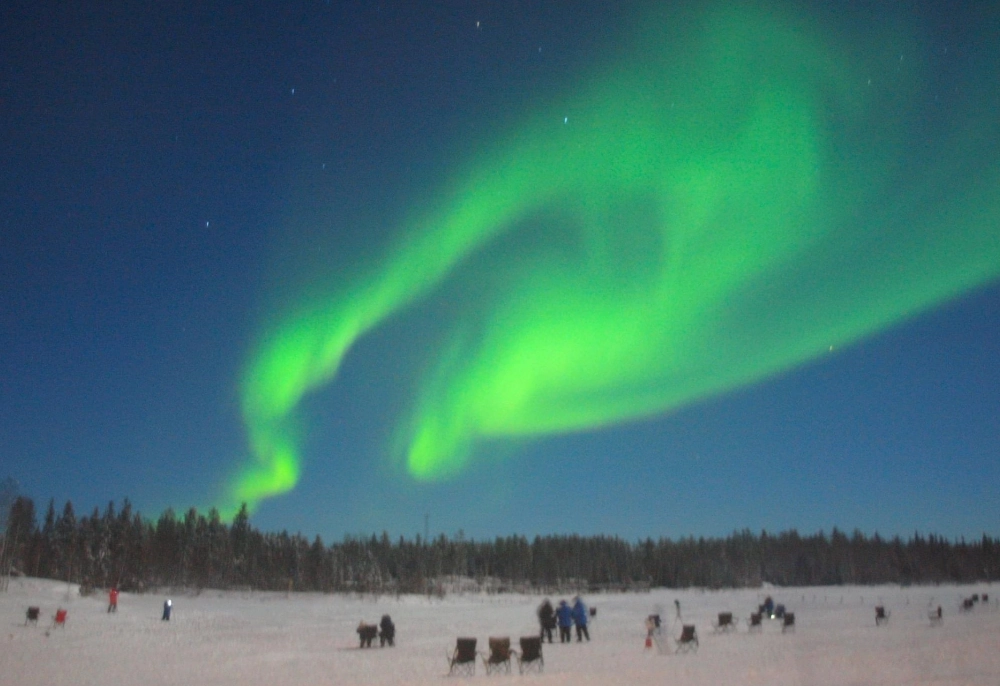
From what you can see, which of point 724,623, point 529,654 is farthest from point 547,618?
point 724,623

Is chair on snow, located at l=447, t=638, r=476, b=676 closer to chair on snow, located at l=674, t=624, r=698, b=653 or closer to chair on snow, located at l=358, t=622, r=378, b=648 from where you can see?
chair on snow, located at l=674, t=624, r=698, b=653

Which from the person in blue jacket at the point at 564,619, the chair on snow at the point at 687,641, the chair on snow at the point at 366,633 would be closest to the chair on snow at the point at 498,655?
the chair on snow at the point at 687,641

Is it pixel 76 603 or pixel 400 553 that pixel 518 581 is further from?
pixel 76 603

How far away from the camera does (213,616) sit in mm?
50344

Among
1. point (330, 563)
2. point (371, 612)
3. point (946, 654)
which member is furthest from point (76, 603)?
point (330, 563)

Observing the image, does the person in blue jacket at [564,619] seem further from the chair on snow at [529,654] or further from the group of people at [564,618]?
the chair on snow at [529,654]

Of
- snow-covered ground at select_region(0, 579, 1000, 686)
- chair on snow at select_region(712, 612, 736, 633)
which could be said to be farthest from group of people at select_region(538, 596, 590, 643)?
chair on snow at select_region(712, 612, 736, 633)

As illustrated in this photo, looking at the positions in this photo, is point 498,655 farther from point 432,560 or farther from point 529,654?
point 432,560

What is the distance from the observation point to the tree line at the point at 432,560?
124025 millimetres

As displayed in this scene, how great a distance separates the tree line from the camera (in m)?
124

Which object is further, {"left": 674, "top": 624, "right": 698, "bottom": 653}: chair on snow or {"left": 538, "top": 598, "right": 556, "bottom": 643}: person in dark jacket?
{"left": 538, "top": 598, "right": 556, "bottom": 643}: person in dark jacket

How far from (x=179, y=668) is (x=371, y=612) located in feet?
130

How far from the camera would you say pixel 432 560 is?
172 metres

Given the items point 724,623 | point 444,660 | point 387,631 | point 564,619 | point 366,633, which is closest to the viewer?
point 444,660
